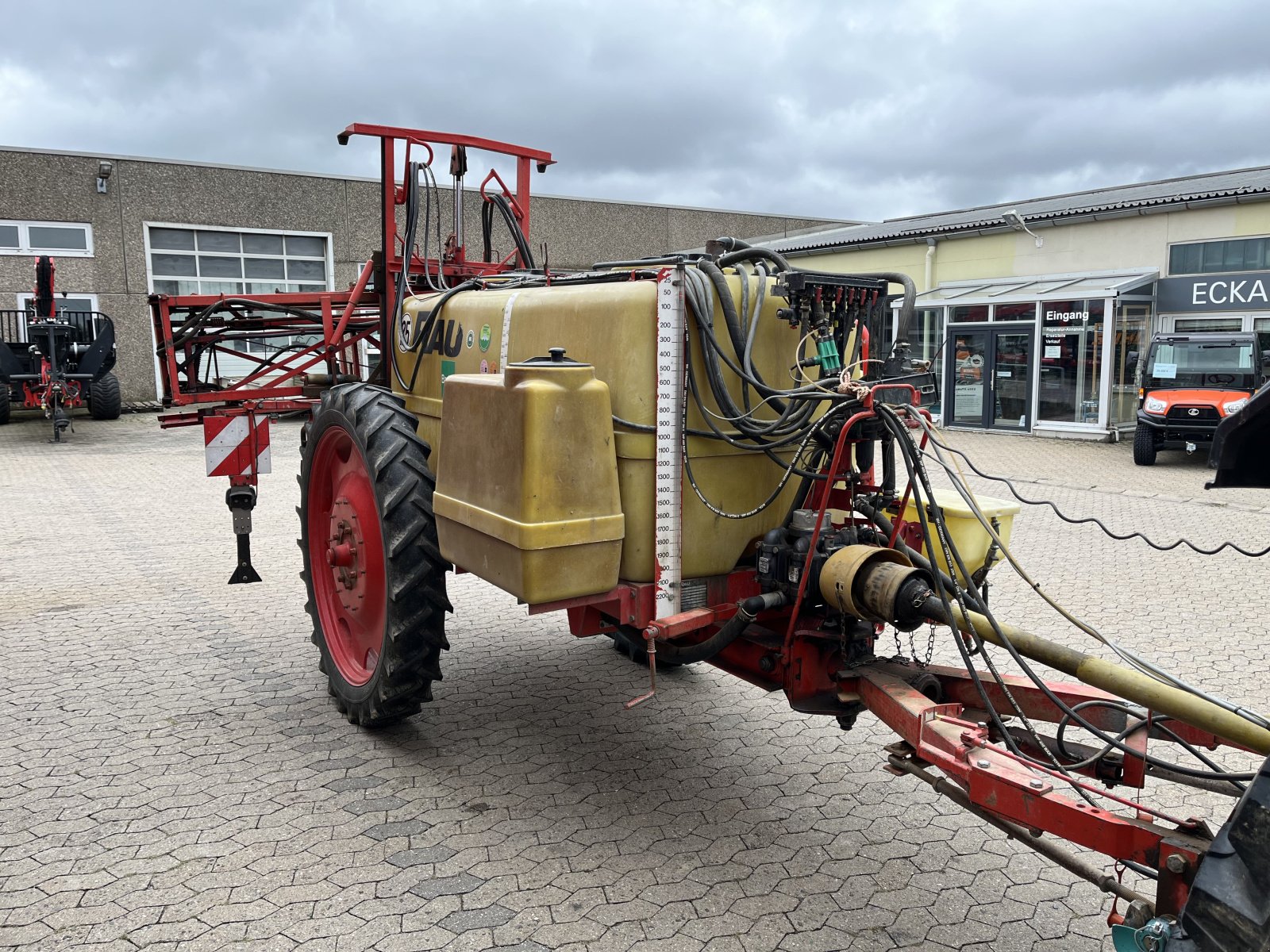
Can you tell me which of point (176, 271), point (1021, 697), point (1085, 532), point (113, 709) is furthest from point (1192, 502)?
point (176, 271)

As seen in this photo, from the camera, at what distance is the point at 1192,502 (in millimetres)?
10914

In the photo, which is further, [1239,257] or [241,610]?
[1239,257]

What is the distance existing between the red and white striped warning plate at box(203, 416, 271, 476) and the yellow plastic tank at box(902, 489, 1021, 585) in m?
3.87

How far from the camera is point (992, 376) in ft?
62.0

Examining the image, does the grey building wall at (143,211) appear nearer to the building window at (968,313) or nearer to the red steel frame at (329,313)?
the building window at (968,313)

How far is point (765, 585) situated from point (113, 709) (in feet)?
10.8

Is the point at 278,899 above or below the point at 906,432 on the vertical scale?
below

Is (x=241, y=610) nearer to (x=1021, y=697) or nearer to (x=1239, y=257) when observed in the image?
(x=1021, y=697)

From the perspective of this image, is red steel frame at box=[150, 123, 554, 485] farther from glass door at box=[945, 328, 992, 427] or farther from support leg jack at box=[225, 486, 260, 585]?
glass door at box=[945, 328, 992, 427]

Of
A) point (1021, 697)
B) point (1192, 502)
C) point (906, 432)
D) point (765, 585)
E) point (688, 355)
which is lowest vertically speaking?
point (1192, 502)

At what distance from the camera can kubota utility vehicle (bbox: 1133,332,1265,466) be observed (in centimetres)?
1395

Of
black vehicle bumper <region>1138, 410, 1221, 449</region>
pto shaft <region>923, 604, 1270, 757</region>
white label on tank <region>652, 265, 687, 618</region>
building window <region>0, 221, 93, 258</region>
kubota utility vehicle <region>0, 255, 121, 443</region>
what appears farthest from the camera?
building window <region>0, 221, 93, 258</region>

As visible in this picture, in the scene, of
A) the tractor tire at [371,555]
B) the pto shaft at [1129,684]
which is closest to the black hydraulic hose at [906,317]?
the pto shaft at [1129,684]

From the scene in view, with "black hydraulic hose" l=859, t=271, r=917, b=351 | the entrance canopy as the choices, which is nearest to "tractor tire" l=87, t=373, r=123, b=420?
the entrance canopy
